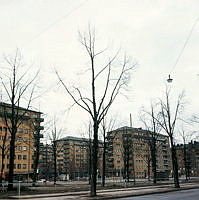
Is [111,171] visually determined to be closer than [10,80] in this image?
No

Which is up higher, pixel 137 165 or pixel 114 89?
pixel 114 89

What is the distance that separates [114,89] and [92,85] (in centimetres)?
205

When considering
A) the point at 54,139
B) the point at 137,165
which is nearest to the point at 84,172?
the point at 137,165

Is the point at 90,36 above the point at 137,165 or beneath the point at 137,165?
above

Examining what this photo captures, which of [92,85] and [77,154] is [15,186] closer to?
[92,85]

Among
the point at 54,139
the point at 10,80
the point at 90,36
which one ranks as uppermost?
the point at 90,36

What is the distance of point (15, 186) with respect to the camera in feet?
83.4

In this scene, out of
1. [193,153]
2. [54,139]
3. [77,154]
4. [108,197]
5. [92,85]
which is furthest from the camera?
[77,154]

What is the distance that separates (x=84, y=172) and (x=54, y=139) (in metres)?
88.1

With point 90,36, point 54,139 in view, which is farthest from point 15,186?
point 54,139

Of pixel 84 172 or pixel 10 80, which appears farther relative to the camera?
pixel 84 172

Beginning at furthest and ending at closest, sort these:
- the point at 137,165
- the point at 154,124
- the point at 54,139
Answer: the point at 137,165, the point at 54,139, the point at 154,124

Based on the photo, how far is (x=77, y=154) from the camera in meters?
150

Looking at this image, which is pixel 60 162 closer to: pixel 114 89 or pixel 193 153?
pixel 193 153
